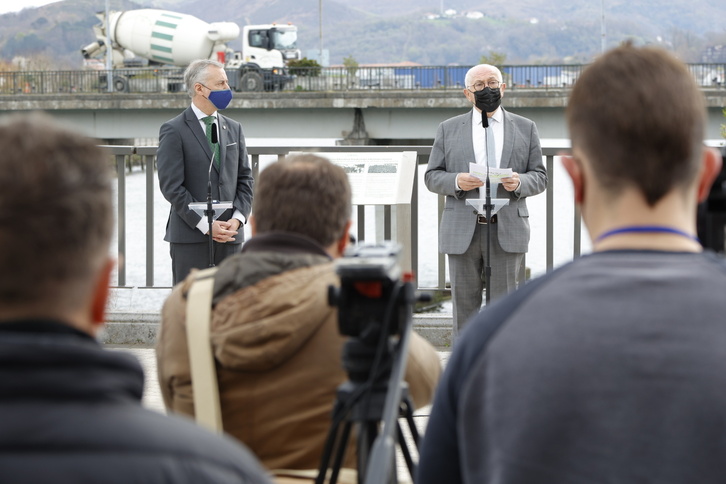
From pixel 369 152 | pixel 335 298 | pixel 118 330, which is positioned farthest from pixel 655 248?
pixel 118 330

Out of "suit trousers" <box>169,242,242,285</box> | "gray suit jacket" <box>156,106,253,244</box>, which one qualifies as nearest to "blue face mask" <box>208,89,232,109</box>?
"gray suit jacket" <box>156,106,253,244</box>

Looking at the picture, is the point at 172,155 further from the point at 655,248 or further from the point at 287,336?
the point at 655,248

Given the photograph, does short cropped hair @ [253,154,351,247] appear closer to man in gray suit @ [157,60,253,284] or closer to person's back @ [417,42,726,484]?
person's back @ [417,42,726,484]

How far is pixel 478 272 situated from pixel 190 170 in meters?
1.94

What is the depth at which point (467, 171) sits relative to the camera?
692 centimetres

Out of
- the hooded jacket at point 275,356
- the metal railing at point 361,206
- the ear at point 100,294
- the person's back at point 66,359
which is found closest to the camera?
the person's back at point 66,359

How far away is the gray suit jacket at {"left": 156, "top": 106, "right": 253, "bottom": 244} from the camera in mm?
6805

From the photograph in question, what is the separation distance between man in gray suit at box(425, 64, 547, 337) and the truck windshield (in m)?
54.7

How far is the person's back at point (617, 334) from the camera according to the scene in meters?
1.76

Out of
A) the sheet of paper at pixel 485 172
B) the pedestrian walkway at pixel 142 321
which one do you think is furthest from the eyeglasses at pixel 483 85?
the pedestrian walkway at pixel 142 321

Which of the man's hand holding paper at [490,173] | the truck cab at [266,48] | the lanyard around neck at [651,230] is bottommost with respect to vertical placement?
the lanyard around neck at [651,230]

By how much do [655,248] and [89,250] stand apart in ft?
3.10

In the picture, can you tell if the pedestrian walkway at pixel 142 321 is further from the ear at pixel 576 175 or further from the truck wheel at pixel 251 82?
the truck wheel at pixel 251 82

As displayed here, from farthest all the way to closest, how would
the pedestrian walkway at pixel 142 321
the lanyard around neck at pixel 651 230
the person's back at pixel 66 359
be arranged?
the pedestrian walkway at pixel 142 321 < the lanyard around neck at pixel 651 230 < the person's back at pixel 66 359
